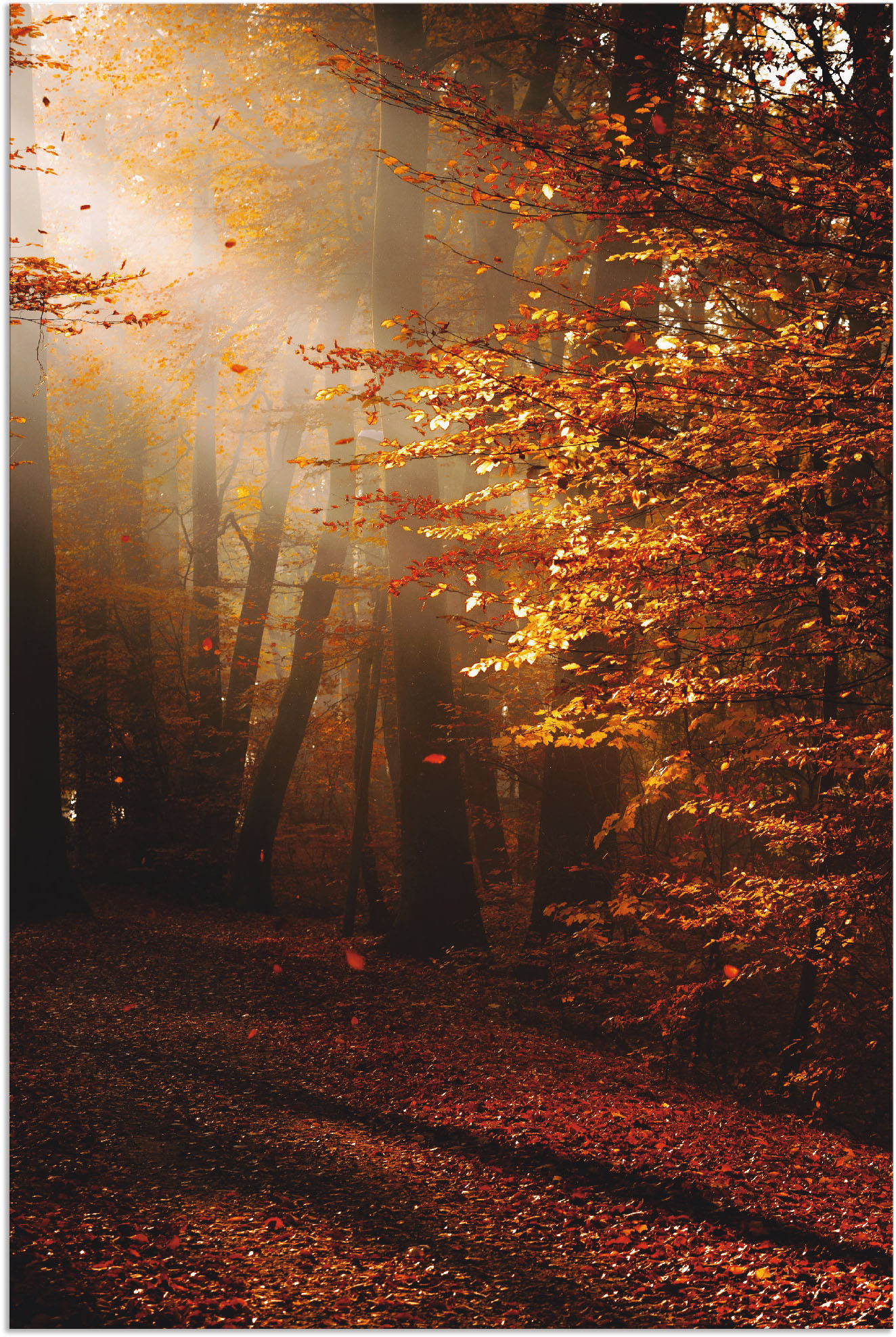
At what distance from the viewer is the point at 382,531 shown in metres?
12.6

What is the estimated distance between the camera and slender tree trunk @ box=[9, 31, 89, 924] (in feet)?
31.6

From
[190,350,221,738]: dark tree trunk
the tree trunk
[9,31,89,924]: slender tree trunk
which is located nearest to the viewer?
the tree trunk

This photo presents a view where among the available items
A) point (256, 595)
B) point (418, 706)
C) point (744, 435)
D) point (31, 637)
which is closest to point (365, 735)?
point (418, 706)

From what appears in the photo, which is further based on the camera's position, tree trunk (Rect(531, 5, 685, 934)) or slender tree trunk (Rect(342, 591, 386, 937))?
slender tree trunk (Rect(342, 591, 386, 937))

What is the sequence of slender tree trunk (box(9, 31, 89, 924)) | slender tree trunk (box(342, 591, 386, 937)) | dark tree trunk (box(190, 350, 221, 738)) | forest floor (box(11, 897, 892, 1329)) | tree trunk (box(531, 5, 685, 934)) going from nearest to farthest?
forest floor (box(11, 897, 892, 1329)) → tree trunk (box(531, 5, 685, 934)) → slender tree trunk (box(9, 31, 89, 924)) → slender tree trunk (box(342, 591, 386, 937)) → dark tree trunk (box(190, 350, 221, 738))

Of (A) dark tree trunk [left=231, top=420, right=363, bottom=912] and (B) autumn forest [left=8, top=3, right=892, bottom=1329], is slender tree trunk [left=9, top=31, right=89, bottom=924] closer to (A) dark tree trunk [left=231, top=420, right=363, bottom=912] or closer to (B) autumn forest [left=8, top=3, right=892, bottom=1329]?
(B) autumn forest [left=8, top=3, right=892, bottom=1329]

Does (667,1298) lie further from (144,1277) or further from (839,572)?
(839,572)

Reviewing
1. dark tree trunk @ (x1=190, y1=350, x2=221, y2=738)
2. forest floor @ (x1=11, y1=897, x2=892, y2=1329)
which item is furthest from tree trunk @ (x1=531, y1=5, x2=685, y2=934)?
dark tree trunk @ (x1=190, y1=350, x2=221, y2=738)

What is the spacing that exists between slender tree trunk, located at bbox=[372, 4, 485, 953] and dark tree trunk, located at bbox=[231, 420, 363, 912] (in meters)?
3.73

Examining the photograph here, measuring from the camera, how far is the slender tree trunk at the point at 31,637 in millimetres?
9625

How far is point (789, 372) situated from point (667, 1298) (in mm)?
4233

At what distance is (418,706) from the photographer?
962cm

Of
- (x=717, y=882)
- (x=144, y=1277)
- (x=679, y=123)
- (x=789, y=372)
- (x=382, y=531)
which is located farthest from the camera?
(x=382, y=531)

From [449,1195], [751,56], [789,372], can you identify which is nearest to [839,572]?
[789,372]
